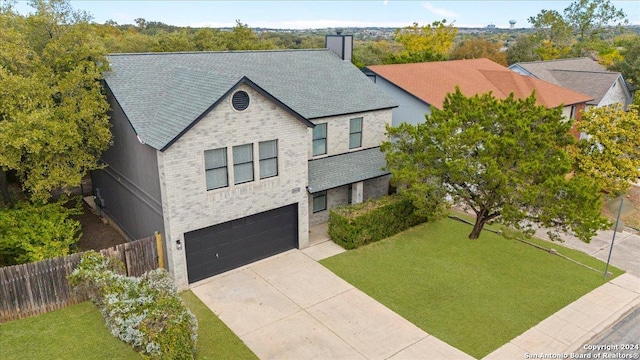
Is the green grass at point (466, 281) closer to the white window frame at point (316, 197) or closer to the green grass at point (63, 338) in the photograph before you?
the white window frame at point (316, 197)

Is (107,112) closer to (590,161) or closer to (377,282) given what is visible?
(377,282)

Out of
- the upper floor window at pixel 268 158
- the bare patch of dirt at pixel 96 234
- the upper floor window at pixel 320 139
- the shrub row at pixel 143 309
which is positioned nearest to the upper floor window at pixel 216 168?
the upper floor window at pixel 268 158

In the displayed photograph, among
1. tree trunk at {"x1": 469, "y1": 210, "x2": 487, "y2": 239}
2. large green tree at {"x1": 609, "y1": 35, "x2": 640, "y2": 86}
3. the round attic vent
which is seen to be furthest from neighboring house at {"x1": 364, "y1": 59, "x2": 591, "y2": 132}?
large green tree at {"x1": 609, "y1": 35, "x2": 640, "y2": 86}

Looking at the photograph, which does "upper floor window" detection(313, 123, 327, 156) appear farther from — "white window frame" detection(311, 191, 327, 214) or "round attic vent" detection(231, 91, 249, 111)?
"round attic vent" detection(231, 91, 249, 111)

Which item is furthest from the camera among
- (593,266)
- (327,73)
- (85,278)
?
(327,73)

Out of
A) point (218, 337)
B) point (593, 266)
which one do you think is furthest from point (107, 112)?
point (593, 266)

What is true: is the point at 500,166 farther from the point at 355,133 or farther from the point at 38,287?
the point at 38,287
